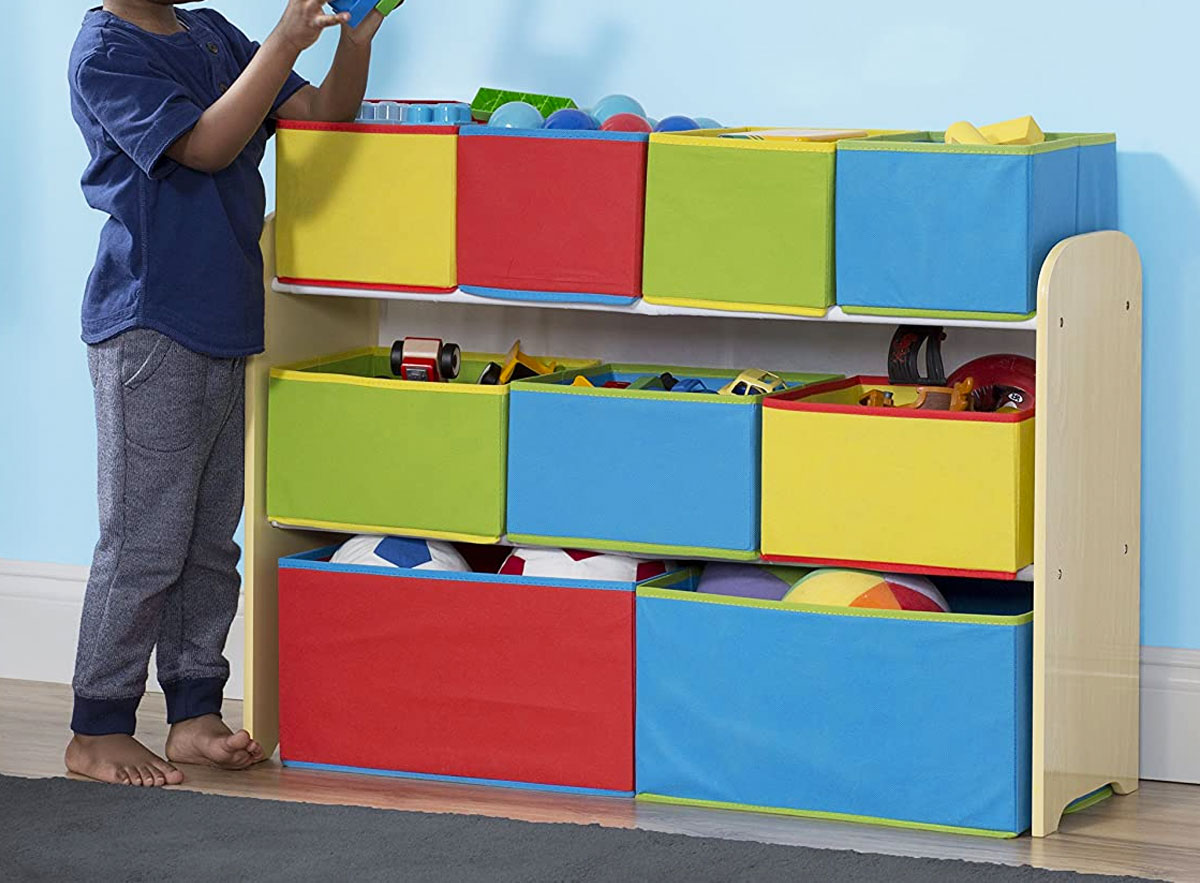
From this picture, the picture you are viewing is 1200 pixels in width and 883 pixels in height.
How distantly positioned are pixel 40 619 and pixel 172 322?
0.86m

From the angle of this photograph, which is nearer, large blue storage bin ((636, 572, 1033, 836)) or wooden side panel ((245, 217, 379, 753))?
large blue storage bin ((636, 572, 1033, 836))

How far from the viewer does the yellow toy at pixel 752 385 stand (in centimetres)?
225

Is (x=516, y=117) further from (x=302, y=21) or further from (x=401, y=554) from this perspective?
(x=401, y=554)

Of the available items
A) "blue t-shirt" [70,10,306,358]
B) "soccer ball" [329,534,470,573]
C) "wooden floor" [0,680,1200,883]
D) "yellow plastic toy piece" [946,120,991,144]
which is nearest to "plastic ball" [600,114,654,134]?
"yellow plastic toy piece" [946,120,991,144]

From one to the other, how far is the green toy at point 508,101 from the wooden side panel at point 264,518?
307 millimetres

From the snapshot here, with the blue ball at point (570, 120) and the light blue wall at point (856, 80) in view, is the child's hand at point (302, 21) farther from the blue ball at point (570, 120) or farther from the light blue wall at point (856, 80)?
the light blue wall at point (856, 80)

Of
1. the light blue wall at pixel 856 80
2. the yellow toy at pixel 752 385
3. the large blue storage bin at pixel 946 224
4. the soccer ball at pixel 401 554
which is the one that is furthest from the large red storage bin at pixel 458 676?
the light blue wall at pixel 856 80

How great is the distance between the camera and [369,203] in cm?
228

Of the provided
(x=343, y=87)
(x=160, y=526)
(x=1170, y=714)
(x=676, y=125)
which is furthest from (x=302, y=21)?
(x=1170, y=714)

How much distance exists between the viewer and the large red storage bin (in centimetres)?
222

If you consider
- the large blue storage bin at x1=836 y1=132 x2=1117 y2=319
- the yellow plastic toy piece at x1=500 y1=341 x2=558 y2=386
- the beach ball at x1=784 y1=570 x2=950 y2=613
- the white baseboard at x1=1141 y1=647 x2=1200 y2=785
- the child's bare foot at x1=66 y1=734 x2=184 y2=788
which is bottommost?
the child's bare foot at x1=66 y1=734 x2=184 y2=788

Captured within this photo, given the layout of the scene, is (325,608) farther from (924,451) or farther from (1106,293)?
(1106,293)

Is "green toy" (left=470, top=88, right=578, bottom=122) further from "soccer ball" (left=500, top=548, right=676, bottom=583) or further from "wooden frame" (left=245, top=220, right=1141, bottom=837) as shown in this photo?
"soccer ball" (left=500, top=548, right=676, bottom=583)

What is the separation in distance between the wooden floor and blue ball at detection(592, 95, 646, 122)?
0.85 m
